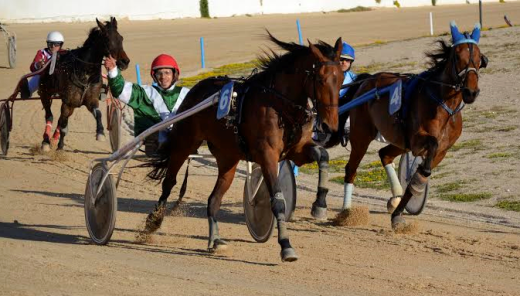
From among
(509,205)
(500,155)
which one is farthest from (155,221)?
(500,155)

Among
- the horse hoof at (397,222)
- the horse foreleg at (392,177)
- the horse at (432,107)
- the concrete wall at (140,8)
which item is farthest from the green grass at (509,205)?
the concrete wall at (140,8)

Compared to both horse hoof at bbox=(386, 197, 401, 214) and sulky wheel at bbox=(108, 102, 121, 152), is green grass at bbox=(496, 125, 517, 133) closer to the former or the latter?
horse hoof at bbox=(386, 197, 401, 214)

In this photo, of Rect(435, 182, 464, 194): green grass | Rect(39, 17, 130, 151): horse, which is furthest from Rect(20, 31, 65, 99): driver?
Rect(435, 182, 464, 194): green grass

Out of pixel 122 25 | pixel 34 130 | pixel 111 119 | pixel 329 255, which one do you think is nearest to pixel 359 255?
pixel 329 255

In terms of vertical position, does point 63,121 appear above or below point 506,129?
above

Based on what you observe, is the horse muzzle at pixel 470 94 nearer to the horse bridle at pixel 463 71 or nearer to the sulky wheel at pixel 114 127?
the horse bridle at pixel 463 71

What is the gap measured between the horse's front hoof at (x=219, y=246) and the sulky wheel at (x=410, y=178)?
2618 mm

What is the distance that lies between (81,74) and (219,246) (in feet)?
22.9

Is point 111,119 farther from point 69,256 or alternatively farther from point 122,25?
point 122,25

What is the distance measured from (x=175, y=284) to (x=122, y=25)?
38.4 meters

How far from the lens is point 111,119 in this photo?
15.3 meters

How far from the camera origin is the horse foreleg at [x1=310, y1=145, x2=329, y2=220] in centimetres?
789

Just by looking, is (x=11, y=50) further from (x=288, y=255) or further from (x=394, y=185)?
(x=288, y=255)

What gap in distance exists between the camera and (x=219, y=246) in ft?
26.9
